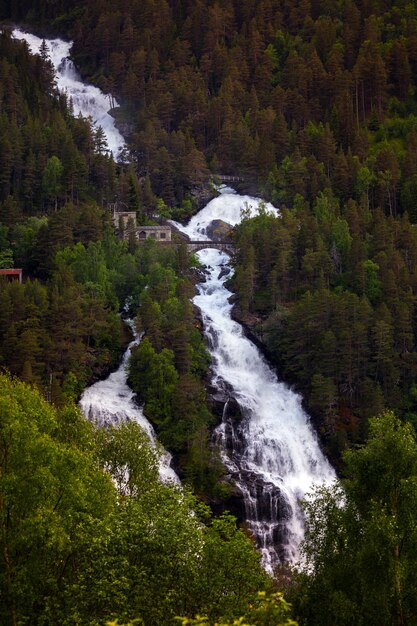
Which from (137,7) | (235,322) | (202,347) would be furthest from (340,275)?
(137,7)

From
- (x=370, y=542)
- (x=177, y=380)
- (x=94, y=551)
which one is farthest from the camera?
(x=177, y=380)

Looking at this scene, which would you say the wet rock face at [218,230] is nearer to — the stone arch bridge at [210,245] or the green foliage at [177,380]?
the stone arch bridge at [210,245]

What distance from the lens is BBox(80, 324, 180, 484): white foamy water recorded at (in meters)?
82.9

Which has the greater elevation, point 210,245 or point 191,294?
point 210,245

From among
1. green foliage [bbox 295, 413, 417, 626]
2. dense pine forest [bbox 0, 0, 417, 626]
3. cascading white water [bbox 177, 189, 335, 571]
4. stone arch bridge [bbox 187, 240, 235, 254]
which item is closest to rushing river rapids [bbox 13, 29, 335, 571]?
cascading white water [bbox 177, 189, 335, 571]

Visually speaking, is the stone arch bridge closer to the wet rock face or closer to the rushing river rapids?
the wet rock face

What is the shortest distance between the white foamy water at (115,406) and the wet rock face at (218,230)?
4146 cm

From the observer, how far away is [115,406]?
86.4 m

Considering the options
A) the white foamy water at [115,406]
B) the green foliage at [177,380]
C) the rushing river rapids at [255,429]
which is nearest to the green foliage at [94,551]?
the rushing river rapids at [255,429]

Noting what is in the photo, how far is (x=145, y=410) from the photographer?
86625 millimetres

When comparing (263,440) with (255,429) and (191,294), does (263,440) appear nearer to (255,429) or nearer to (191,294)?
(255,429)

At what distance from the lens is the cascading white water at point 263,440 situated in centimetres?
7838

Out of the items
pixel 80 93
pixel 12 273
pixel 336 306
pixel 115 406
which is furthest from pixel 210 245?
pixel 80 93

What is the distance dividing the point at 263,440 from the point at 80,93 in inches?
4021
